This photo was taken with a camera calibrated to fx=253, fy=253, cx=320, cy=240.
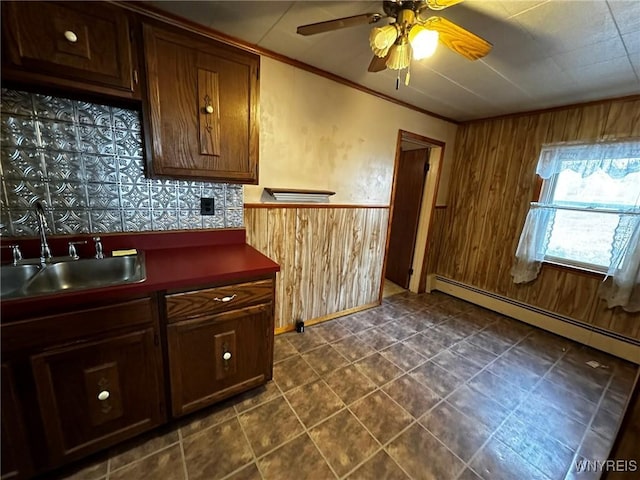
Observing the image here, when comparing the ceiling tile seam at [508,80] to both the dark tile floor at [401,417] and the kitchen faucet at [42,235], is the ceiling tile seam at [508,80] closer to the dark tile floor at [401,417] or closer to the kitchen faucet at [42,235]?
the dark tile floor at [401,417]

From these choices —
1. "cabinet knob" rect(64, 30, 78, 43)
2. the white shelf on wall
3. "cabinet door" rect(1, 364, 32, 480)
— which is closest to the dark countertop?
"cabinet door" rect(1, 364, 32, 480)

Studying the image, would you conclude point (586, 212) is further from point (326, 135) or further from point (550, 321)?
point (326, 135)

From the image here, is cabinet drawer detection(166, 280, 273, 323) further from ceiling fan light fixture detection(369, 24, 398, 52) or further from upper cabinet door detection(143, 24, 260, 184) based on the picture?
ceiling fan light fixture detection(369, 24, 398, 52)

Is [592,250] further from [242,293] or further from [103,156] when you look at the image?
[103,156]

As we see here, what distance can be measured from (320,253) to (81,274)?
166 cm

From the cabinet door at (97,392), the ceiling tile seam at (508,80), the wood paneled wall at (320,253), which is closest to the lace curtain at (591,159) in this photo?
the ceiling tile seam at (508,80)

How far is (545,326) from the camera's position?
8.67ft

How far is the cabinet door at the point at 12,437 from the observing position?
95 centimetres

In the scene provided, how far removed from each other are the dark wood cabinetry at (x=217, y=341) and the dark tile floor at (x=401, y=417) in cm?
19

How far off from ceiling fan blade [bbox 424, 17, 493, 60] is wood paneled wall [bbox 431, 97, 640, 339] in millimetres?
1957

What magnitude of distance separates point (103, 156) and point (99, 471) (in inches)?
61.7

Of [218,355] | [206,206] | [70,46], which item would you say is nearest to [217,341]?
[218,355]

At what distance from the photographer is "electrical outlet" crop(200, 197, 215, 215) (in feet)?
5.64

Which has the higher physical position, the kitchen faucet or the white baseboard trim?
the kitchen faucet
